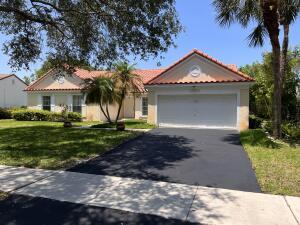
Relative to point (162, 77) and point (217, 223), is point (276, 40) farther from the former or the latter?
point (217, 223)

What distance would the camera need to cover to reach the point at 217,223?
495 centimetres

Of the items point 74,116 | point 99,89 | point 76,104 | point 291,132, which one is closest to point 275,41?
point 291,132

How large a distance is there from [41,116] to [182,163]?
19.1 m

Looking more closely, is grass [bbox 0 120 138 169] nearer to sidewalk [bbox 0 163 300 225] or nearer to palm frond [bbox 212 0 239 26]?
sidewalk [bbox 0 163 300 225]

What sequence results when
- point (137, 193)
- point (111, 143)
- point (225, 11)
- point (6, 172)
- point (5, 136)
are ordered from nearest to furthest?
point (137, 193), point (6, 172), point (111, 143), point (225, 11), point (5, 136)

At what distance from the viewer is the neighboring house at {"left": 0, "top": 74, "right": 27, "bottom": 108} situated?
125ft

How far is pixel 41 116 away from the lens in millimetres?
25312

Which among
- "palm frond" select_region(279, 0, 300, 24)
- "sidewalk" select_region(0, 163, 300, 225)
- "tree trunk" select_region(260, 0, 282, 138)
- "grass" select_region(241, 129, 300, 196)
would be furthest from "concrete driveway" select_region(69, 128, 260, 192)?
"palm frond" select_region(279, 0, 300, 24)

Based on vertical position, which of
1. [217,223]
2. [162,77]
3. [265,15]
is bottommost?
[217,223]

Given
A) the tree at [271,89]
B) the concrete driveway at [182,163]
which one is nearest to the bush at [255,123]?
the tree at [271,89]

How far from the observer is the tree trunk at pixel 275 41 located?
12237 mm

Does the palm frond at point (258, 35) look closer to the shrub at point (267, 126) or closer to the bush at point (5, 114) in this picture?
the shrub at point (267, 126)

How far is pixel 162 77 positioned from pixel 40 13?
9016 millimetres

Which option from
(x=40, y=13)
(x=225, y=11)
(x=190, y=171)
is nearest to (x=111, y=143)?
(x=190, y=171)
